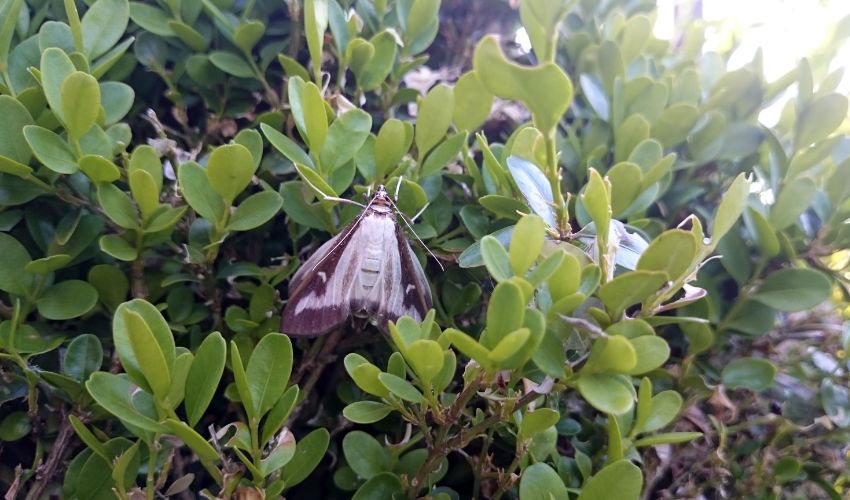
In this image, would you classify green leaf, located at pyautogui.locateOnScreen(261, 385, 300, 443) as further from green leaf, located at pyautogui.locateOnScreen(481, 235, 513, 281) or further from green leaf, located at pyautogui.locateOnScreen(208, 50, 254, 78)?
green leaf, located at pyautogui.locateOnScreen(208, 50, 254, 78)

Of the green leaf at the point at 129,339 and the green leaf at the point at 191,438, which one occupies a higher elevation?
the green leaf at the point at 129,339

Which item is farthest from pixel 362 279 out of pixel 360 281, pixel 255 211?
pixel 255 211

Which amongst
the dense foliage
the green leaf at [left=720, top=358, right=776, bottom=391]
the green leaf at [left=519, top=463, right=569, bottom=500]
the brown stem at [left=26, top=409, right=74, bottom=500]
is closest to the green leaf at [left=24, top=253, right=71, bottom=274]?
the dense foliage

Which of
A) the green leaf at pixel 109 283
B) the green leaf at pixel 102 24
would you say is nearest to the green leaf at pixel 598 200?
the green leaf at pixel 109 283

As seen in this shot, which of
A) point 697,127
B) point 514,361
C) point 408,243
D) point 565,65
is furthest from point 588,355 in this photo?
point 565,65

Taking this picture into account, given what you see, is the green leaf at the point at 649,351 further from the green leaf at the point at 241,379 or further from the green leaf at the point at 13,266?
the green leaf at the point at 13,266

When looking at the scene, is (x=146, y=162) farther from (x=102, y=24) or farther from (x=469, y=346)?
(x=469, y=346)

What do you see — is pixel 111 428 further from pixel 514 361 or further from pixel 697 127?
pixel 697 127

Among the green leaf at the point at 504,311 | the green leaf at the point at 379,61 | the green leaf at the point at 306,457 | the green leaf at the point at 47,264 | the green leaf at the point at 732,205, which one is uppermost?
the green leaf at the point at 379,61
